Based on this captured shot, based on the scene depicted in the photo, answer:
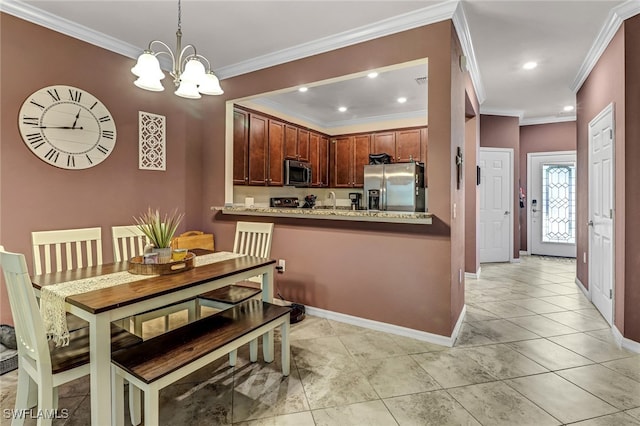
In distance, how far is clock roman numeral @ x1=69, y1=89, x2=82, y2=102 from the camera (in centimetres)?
288

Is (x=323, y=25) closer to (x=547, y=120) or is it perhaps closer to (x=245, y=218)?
(x=245, y=218)

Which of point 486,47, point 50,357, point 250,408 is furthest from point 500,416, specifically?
point 486,47

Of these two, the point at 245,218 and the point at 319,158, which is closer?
the point at 245,218

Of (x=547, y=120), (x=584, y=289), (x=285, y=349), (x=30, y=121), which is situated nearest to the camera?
(x=285, y=349)

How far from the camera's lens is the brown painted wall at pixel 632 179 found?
2.57 meters

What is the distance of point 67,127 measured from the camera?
2859mm

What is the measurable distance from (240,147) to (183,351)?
3122 millimetres

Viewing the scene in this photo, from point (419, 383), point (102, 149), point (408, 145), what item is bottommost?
point (419, 383)

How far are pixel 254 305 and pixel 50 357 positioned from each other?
110 centimetres

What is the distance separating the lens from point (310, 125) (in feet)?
19.4

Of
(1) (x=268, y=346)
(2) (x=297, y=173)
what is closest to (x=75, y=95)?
(1) (x=268, y=346)

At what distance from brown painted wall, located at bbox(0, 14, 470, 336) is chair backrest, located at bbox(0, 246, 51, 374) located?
5.48 ft

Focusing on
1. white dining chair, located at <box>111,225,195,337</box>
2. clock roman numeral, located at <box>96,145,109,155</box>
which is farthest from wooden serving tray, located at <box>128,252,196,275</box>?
clock roman numeral, located at <box>96,145,109,155</box>

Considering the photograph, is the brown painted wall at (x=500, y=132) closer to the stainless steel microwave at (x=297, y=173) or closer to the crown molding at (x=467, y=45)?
the crown molding at (x=467, y=45)
